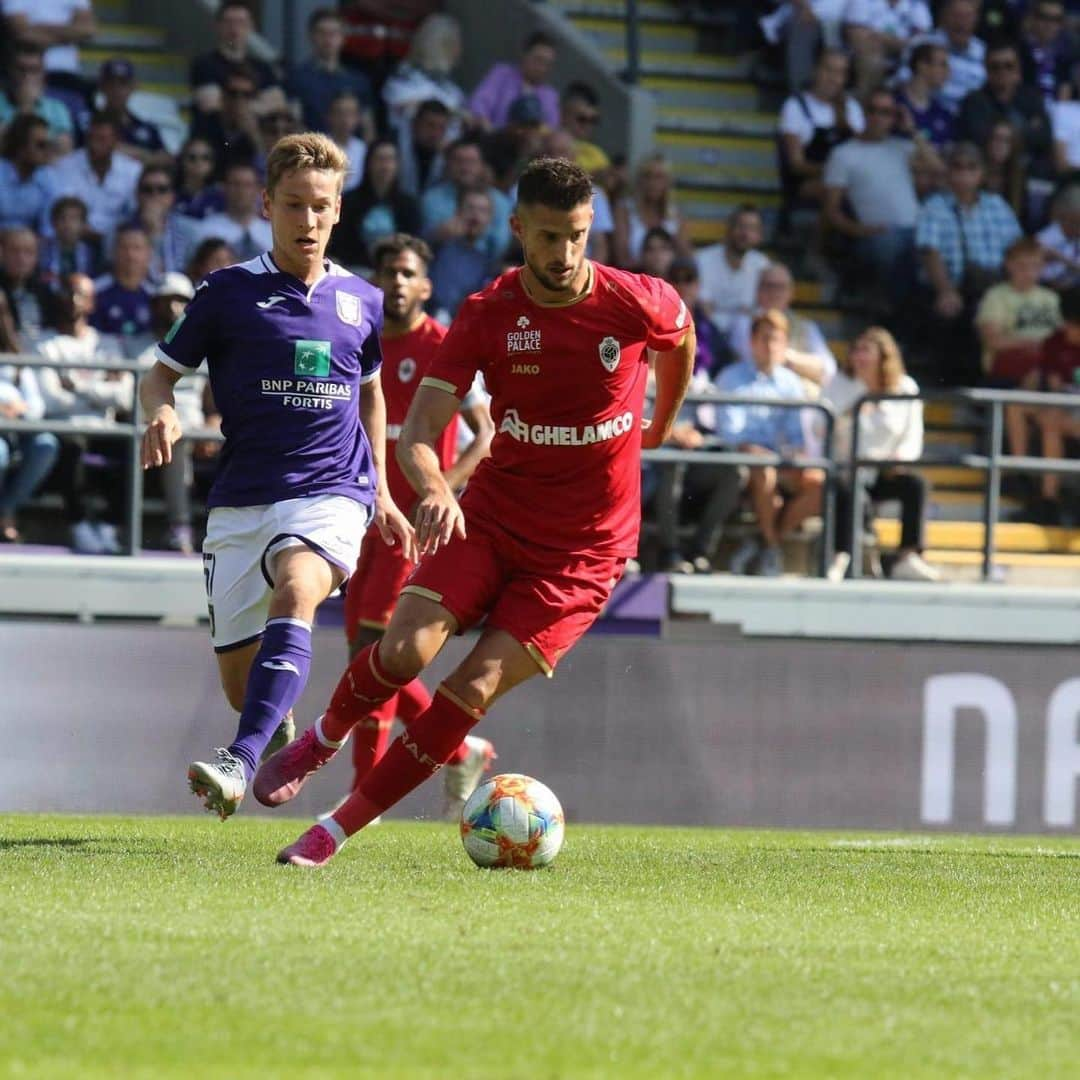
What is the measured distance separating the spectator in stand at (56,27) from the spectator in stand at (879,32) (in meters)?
6.28

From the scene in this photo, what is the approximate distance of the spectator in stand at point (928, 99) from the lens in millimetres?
18734

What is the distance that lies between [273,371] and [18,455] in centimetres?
496

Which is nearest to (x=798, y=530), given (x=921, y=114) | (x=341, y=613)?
(x=341, y=613)

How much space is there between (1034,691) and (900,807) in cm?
108

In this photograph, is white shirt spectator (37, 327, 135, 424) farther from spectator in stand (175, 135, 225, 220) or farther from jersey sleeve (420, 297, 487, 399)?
jersey sleeve (420, 297, 487, 399)

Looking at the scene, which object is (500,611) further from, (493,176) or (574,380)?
(493,176)

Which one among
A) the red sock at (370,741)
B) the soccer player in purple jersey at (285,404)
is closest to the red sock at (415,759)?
the soccer player in purple jersey at (285,404)

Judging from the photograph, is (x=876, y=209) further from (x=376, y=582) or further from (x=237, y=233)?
(x=376, y=582)

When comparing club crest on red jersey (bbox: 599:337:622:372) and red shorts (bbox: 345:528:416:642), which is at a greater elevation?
club crest on red jersey (bbox: 599:337:622:372)

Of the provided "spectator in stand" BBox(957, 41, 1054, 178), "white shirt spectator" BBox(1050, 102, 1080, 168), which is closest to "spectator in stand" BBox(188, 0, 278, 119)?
"spectator in stand" BBox(957, 41, 1054, 178)

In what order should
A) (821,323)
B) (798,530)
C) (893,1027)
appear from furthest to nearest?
(821,323)
(798,530)
(893,1027)

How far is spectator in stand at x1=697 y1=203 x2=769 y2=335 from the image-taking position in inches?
644

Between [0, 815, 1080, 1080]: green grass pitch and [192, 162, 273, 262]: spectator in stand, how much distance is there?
748 centimetres

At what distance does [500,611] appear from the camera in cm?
785
